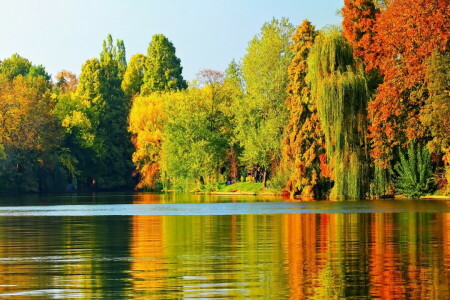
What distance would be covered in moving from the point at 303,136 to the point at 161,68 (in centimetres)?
6225

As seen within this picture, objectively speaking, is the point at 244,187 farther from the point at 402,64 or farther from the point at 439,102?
the point at 439,102

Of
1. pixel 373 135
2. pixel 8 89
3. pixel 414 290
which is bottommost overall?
pixel 414 290

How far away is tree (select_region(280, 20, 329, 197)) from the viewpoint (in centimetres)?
6544

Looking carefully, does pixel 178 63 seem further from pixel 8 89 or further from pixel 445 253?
pixel 445 253

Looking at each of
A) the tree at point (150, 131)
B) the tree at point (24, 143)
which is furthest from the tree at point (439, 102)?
the tree at point (24, 143)

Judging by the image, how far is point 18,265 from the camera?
66.0 feet

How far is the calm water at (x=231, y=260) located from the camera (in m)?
15.4

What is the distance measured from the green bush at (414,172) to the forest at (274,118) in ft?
0.30

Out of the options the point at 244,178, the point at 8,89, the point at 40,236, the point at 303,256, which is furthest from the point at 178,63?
the point at 303,256

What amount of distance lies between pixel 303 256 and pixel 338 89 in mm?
38909

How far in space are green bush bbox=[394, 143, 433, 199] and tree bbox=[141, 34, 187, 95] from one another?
212ft

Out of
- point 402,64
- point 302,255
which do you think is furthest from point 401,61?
point 302,255

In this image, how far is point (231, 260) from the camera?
808 inches

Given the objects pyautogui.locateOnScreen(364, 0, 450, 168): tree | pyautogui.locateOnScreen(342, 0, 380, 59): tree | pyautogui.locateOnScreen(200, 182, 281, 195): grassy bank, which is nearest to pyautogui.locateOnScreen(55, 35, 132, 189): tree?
pyautogui.locateOnScreen(200, 182, 281, 195): grassy bank
